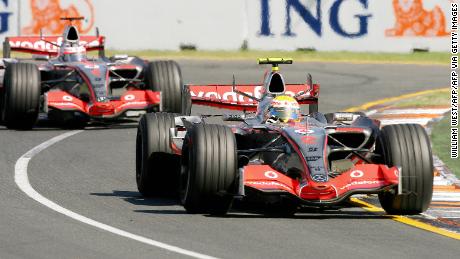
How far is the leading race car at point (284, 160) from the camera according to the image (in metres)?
13.9

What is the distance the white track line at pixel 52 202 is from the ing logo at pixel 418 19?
596 inches

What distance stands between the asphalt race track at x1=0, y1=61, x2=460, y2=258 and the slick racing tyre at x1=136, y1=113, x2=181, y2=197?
0.25 meters

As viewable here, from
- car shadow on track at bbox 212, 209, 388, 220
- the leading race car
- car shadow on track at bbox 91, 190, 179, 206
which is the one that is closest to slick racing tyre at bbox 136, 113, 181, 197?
the leading race car

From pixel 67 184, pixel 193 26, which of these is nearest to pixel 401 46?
pixel 193 26

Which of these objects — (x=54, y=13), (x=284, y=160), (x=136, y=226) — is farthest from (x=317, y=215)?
(x=54, y=13)

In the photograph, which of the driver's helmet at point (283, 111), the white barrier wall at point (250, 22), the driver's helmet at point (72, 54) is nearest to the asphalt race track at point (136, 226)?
the driver's helmet at point (283, 111)

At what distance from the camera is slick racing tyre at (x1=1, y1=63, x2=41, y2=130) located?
907 inches

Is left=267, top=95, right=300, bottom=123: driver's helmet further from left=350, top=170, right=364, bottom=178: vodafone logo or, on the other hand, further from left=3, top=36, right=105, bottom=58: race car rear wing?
left=3, top=36, right=105, bottom=58: race car rear wing

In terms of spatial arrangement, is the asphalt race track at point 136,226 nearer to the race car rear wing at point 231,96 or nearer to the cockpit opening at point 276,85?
the race car rear wing at point 231,96

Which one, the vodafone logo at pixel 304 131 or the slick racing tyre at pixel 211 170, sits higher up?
the vodafone logo at pixel 304 131

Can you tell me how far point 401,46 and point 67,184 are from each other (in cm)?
2035

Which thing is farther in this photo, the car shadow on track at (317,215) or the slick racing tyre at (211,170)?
the car shadow on track at (317,215)

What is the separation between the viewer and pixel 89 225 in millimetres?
13609

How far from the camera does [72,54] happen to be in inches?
987
